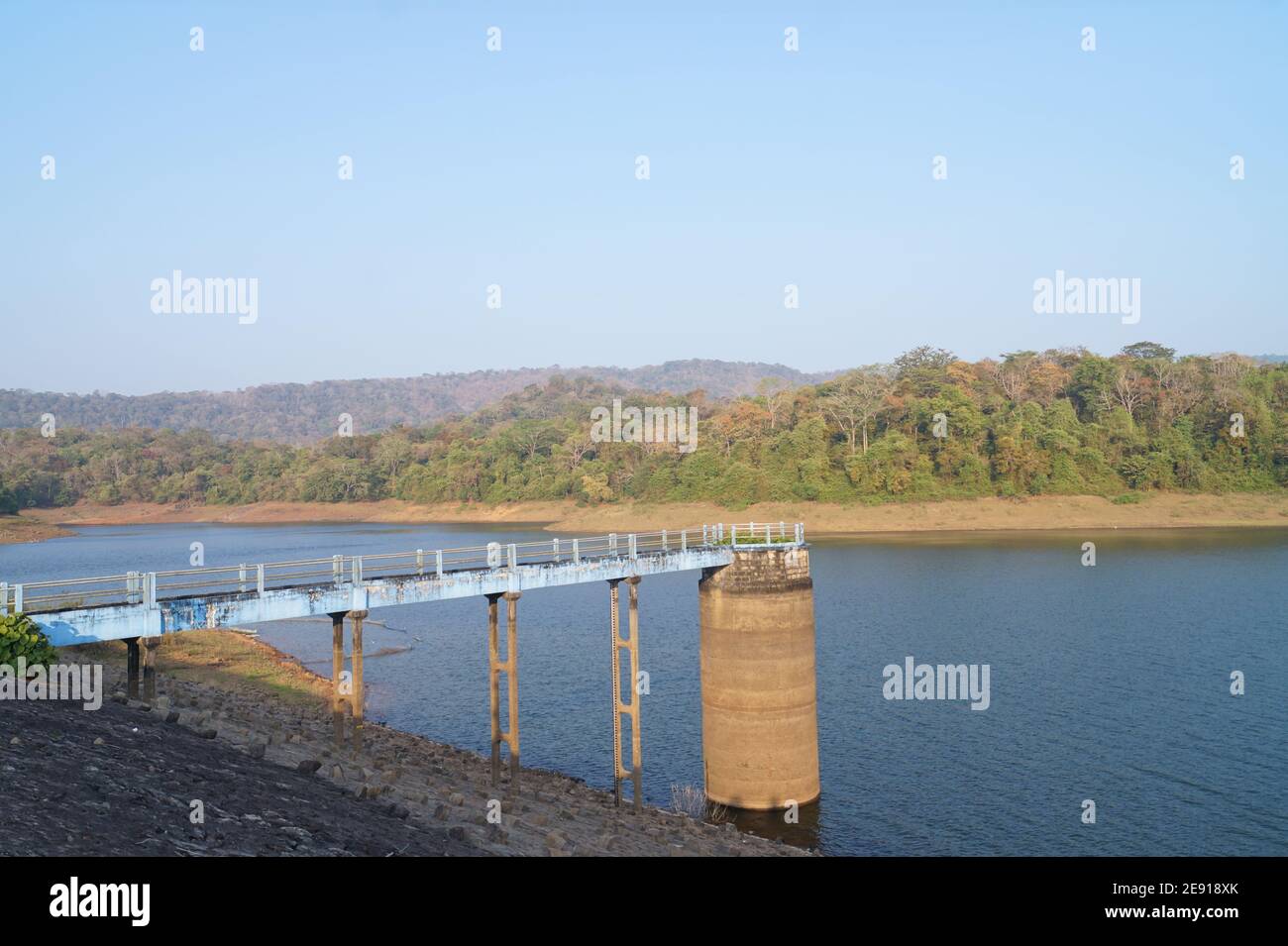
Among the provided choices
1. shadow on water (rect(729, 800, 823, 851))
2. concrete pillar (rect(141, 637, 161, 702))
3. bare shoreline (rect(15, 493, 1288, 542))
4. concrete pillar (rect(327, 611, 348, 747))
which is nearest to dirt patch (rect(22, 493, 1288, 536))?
bare shoreline (rect(15, 493, 1288, 542))

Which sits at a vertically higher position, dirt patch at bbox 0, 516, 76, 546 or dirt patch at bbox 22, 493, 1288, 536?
dirt patch at bbox 22, 493, 1288, 536

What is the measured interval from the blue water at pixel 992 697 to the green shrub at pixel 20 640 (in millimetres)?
18098

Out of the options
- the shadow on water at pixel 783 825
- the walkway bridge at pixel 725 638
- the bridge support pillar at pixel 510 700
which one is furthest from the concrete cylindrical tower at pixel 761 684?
the bridge support pillar at pixel 510 700

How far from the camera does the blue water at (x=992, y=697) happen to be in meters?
31.6

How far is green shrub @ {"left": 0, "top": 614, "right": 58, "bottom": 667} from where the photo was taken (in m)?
21.7

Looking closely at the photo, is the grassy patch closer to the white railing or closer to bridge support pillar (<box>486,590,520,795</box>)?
the white railing

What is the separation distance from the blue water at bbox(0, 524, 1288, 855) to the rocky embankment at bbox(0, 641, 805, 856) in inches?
210

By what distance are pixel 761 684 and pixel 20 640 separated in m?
19.5

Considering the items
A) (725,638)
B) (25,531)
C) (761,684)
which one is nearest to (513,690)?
(725,638)

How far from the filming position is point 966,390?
504 ft

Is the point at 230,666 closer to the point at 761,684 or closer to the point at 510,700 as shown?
the point at 510,700

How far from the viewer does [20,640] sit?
21734 millimetres
